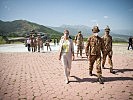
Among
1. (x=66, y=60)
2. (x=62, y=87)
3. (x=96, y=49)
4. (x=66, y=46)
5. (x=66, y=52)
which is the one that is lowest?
(x=62, y=87)

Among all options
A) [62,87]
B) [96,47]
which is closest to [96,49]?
[96,47]

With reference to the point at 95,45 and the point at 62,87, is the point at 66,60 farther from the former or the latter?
the point at 95,45

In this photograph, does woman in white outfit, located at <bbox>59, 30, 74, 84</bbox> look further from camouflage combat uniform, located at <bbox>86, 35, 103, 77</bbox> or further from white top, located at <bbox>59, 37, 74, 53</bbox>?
camouflage combat uniform, located at <bbox>86, 35, 103, 77</bbox>

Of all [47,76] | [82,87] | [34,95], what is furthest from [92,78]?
[34,95]

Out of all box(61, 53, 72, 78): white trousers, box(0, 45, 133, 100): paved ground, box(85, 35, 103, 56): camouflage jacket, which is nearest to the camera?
box(0, 45, 133, 100): paved ground

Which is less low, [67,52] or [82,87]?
[67,52]

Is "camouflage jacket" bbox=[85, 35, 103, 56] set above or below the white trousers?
above

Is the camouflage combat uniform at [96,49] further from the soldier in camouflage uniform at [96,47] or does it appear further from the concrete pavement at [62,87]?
the concrete pavement at [62,87]

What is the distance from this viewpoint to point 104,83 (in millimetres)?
7238

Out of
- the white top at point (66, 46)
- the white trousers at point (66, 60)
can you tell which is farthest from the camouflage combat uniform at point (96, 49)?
the white trousers at point (66, 60)

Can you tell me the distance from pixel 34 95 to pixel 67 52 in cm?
219

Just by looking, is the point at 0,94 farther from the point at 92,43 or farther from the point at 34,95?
the point at 92,43

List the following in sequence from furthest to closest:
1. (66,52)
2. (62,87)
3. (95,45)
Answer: (95,45) → (66,52) → (62,87)

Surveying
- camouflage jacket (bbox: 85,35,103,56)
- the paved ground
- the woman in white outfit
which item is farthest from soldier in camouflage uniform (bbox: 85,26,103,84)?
the woman in white outfit
